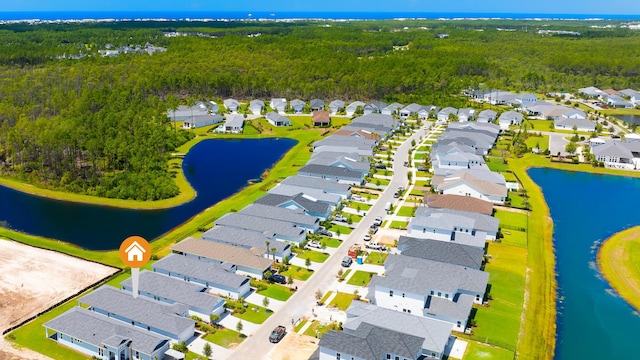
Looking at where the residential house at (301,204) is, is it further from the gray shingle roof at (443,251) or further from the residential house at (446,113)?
the residential house at (446,113)

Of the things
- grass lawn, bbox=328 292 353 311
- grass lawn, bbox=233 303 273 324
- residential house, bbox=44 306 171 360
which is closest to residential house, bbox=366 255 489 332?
grass lawn, bbox=328 292 353 311

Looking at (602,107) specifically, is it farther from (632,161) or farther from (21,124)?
(21,124)

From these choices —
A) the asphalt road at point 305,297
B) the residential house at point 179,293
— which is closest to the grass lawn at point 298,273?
the asphalt road at point 305,297

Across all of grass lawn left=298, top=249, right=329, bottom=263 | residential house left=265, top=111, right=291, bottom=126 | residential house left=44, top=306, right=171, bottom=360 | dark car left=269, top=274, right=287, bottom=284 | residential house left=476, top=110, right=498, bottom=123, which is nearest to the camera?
residential house left=44, top=306, right=171, bottom=360

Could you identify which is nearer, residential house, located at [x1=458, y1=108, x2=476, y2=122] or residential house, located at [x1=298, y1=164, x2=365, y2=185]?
residential house, located at [x1=298, y1=164, x2=365, y2=185]

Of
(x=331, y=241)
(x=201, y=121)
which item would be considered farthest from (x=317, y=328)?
(x=201, y=121)

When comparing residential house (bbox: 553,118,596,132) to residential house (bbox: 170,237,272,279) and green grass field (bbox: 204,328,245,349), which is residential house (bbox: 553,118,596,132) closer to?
residential house (bbox: 170,237,272,279)

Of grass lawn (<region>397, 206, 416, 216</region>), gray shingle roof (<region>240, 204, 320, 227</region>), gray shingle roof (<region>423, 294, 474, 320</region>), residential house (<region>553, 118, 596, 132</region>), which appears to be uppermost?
residential house (<region>553, 118, 596, 132</region>)
